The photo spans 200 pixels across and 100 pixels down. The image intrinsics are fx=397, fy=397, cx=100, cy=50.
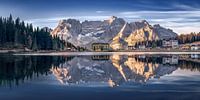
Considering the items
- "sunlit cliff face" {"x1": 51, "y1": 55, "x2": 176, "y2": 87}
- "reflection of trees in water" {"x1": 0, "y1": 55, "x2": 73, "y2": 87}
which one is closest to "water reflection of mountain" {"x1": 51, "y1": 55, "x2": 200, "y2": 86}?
"sunlit cliff face" {"x1": 51, "y1": 55, "x2": 176, "y2": 87}

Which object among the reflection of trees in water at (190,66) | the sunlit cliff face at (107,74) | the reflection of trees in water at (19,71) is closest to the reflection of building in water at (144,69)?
the sunlit cliff face at (107,74)

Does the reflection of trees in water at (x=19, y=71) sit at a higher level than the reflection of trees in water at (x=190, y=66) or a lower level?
higher

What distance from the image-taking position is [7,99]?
→ 1009 inches

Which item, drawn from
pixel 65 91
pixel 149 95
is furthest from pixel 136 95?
pixel 65 91

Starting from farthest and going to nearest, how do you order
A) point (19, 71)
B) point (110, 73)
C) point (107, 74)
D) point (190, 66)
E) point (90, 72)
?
point (190, 66), point (90, 72), point (19, 71), point (110, 73), point (107, 74)

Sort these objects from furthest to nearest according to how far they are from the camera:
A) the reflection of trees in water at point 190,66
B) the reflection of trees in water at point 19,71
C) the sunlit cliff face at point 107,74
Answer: the reflection of trees in water at point 190,66 → the reflection of trees in water at point 19,71 → the sunlit cliff face at point 107,74

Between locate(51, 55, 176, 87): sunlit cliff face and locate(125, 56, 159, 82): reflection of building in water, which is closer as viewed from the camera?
locate(51, 55, 176, 87): sunlit cliff face

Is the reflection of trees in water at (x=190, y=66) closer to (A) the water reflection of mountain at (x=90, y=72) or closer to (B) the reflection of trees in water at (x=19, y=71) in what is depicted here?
(A) the water reflection of mountain at (x=90, y=72)

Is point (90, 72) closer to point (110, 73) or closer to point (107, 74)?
point (110, 73)

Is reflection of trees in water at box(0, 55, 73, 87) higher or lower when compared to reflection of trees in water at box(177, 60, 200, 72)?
higher

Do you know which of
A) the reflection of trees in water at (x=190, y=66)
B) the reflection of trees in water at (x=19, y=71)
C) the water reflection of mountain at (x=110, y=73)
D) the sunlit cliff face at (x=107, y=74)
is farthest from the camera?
the reflection of trees in water at (x=190, y=66)

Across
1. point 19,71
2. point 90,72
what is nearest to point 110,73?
point 90,72

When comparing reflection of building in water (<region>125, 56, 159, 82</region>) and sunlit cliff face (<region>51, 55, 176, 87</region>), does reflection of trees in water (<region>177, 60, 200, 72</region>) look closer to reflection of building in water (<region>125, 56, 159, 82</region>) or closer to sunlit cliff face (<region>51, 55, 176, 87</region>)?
sunlit cliff face (<region>51, 55, 176, 87</region>)

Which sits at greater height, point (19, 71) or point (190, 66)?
point (19, 71)
